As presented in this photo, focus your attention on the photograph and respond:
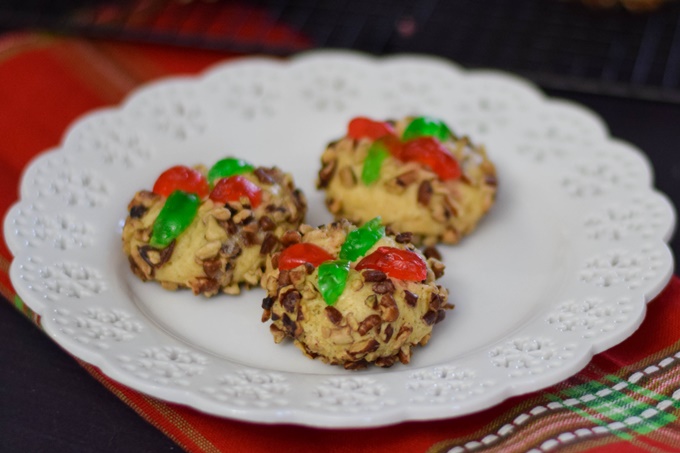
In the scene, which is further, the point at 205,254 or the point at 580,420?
the point at 205,254

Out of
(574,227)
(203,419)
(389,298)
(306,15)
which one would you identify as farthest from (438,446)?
(306,15)

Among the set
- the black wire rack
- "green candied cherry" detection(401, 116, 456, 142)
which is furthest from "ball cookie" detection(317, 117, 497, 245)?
the black wire rack

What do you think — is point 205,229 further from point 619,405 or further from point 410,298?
point 619,405

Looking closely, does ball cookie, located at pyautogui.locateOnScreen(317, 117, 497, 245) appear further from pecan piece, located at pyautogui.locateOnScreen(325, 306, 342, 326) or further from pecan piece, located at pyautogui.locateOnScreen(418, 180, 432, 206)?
pecan piece, located at pyautogui.locateOnScreen(325, 306, 342, 326)

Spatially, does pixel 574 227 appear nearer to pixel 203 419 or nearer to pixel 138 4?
pixel 203 419

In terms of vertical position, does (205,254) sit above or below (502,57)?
below

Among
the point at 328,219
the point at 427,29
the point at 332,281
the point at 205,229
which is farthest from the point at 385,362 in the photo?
the point at 427,29
